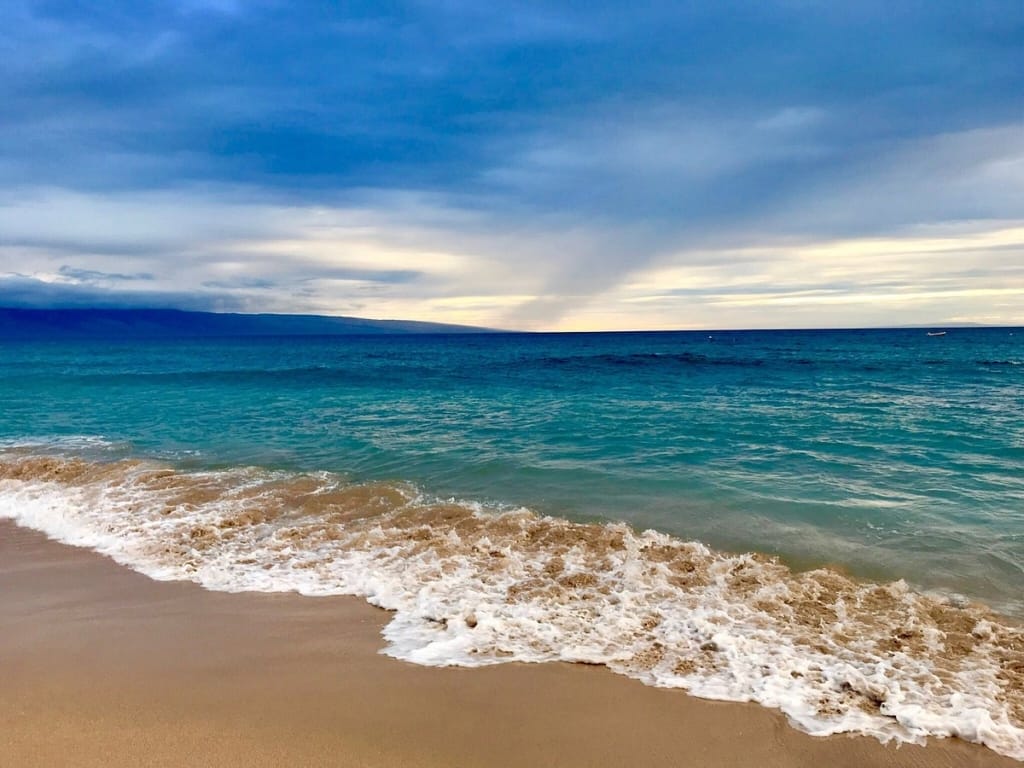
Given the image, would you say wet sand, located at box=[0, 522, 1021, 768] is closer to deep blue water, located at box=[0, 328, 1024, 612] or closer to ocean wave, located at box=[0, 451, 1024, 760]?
ocean wave, located at box=[0, 451, 1024, 760]

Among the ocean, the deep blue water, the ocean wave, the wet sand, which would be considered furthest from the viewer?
the deep blue water

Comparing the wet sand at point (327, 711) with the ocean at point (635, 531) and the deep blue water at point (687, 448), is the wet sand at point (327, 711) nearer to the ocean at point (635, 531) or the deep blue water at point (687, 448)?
the ocean at point (635, 531)

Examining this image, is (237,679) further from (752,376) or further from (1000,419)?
(752,376)

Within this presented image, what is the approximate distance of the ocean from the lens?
5039 millimetres

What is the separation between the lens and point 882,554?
7586 millimetres

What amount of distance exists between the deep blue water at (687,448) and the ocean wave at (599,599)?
1027 millimetres

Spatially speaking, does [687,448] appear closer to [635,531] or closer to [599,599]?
[635,531]

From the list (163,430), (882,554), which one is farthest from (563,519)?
(163,430)

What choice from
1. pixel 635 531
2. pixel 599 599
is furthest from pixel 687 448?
pixel 599 599

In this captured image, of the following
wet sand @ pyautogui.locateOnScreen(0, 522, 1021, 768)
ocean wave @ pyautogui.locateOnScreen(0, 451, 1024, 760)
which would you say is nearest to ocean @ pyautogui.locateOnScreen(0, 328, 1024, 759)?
ocean wave @ pyautogui.locateOnScreen(0, 451, 1024, 760)

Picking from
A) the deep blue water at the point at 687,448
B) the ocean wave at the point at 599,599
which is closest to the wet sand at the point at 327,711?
the ocean wave at the point at 599,599

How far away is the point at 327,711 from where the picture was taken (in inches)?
171

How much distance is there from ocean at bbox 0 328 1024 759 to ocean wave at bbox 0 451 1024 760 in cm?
3

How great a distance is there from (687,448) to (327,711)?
441 inches
